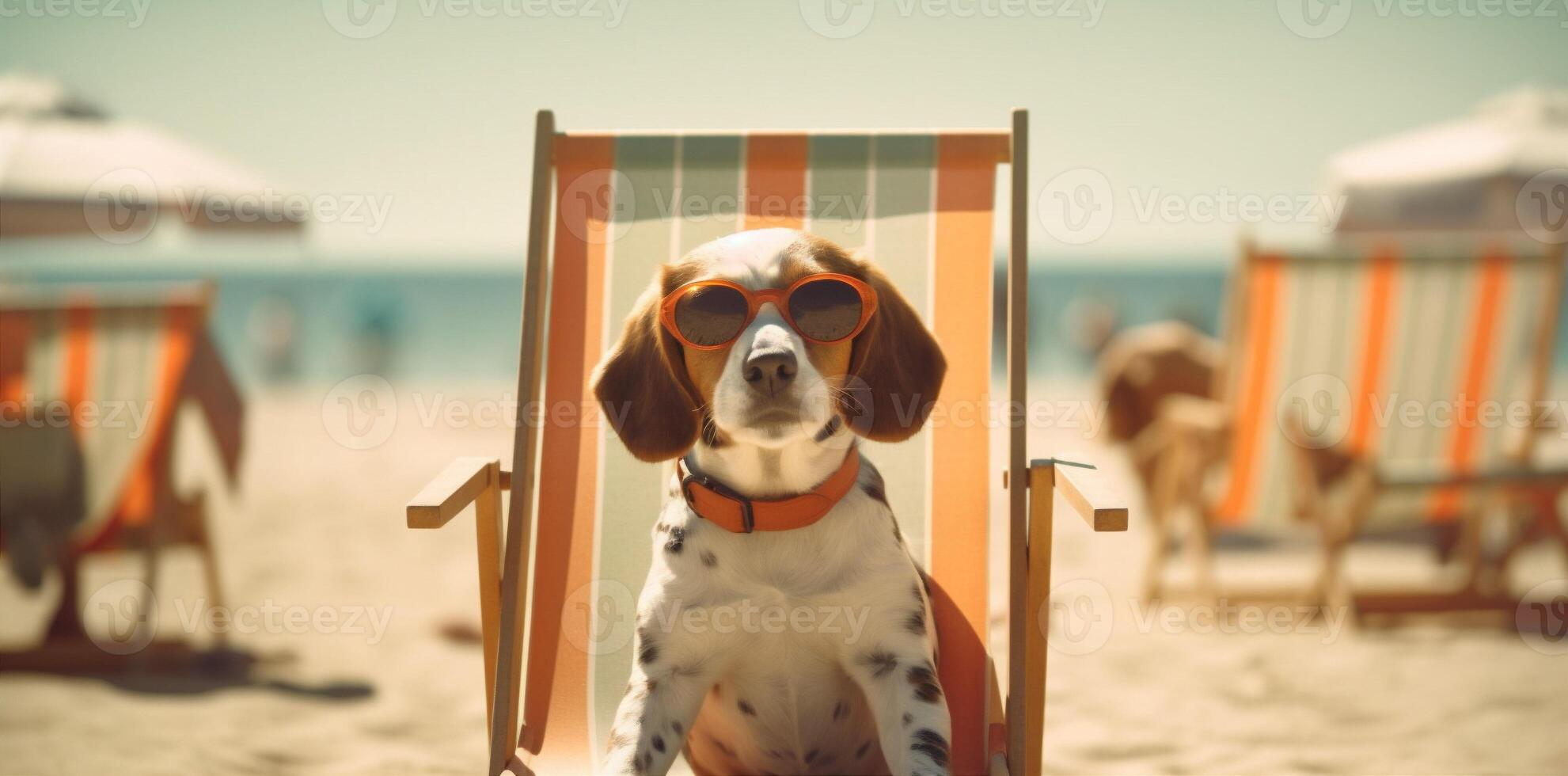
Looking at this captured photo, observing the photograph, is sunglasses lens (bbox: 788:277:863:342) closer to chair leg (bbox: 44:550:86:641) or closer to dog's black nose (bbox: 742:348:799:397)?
dog's black nose (bbox: 742:348:799:397)

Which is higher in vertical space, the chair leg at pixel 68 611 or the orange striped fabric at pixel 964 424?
the orange striped fabric at pixel 964 424

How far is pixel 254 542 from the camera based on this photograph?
5707 millimetres

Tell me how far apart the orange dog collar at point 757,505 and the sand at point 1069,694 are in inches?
55.8

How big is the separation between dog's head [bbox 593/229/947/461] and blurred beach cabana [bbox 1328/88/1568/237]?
6.43 meters

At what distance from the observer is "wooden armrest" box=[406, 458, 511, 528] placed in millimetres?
1824

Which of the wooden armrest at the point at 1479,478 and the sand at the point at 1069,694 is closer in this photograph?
the sand at the point at 1069,694

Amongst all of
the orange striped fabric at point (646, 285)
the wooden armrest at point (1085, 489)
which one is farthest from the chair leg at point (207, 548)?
the wooden armrest at point (1085, 489)

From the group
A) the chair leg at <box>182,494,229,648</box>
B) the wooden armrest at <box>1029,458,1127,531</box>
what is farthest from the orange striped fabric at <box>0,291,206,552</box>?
the wooden armrest at <box>1029,458,1127,531</box>

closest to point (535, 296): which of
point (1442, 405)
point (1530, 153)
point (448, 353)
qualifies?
point (1442, 405)

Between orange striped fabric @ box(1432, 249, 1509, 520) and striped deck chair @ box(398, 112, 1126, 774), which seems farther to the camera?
orange striped fabric @ box(1432, 249, 1509, 520)

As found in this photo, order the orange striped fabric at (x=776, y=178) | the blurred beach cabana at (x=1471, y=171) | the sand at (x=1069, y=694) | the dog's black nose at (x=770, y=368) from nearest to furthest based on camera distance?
the dog's black nose at (x=770, y=368), the orange striped fabric at (x=776, y=178), the sand at (x=1069, y=694), the blurred beach cabana at (x=1471, y=171)

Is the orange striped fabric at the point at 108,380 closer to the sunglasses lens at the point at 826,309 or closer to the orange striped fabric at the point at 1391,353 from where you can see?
the sunglasses lens at the point at 826,309

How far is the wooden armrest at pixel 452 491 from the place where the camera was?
1824 mm

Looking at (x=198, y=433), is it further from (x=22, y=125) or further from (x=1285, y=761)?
(x=1285, y=761)
